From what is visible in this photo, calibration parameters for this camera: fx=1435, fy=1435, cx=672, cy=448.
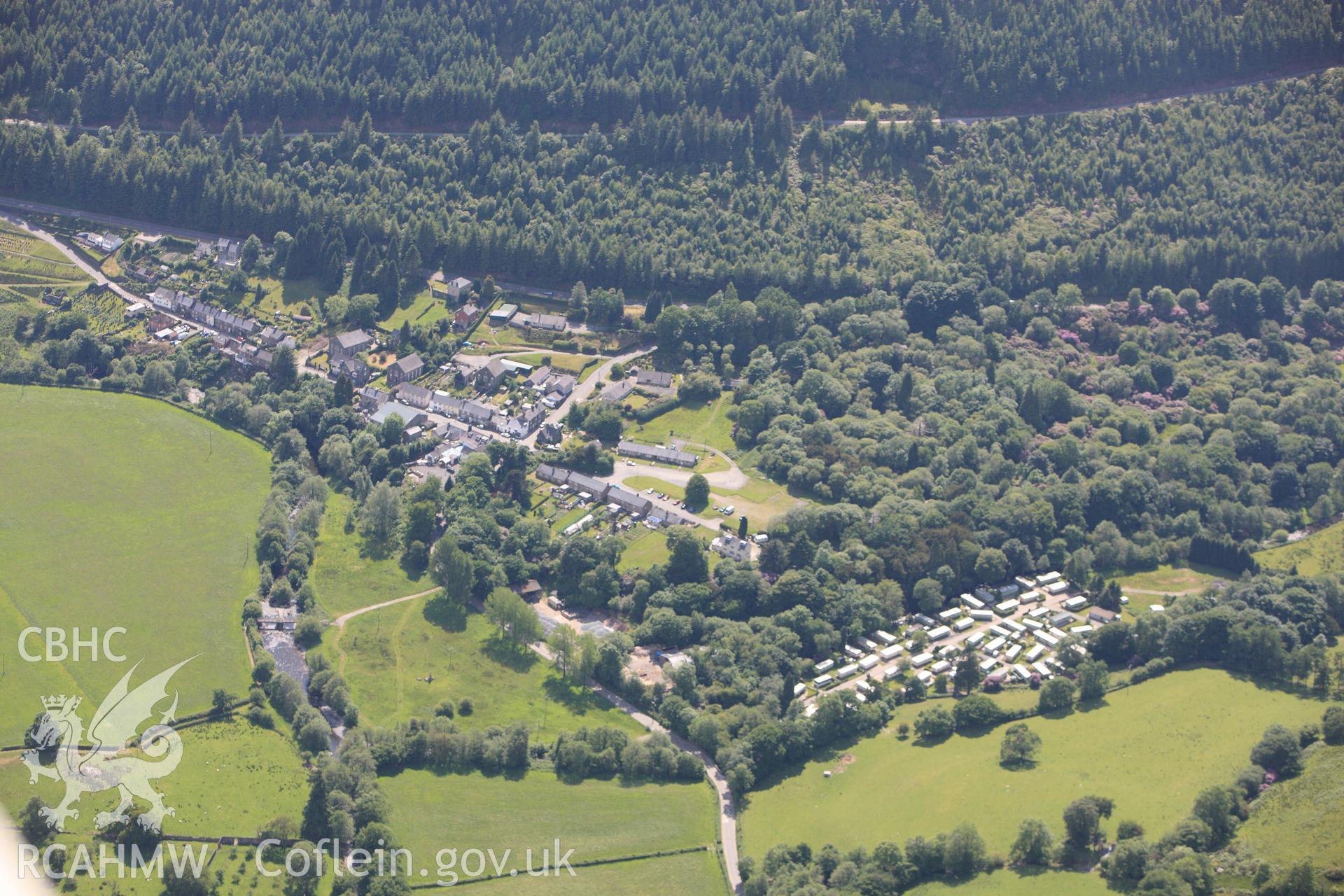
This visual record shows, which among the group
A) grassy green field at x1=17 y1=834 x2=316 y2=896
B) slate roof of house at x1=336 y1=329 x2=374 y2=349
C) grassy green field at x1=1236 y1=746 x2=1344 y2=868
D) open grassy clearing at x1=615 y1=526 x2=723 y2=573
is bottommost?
grassy green field at x1=17 y1=834 x2=316 y2=896

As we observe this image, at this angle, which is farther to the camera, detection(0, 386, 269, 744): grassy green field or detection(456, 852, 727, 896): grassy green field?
detection(0, 386, 269, 744): grassy green field

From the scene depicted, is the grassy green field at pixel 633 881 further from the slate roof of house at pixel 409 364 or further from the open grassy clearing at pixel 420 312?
the open grassy clearing at pixel 420 312

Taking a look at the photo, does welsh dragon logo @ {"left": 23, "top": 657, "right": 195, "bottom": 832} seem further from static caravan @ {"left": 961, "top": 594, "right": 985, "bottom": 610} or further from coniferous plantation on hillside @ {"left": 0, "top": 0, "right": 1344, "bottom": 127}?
coniferous plantation on hillside @ {"left": 0, "top": 0, "right": 1344, "bottom": 127}

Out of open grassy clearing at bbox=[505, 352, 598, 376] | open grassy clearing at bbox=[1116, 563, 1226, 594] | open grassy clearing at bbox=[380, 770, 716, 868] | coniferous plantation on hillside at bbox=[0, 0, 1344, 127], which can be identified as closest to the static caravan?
open grassy clearing at bbox=[1116, 563, 1226, 594]

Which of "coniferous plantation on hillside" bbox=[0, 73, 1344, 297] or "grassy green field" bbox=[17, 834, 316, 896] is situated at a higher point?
"coniferous plantation on hillside" bbox=[0, 73, 1344, 297]

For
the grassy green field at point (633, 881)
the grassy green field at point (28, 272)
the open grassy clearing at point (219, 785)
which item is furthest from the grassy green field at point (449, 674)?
the grassy green field at point (28, 272)

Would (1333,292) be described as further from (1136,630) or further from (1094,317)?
(1136,630)

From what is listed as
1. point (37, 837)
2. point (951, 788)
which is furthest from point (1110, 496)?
point (37, 837)

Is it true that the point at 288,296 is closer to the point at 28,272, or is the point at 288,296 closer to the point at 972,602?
the point at 28,272
